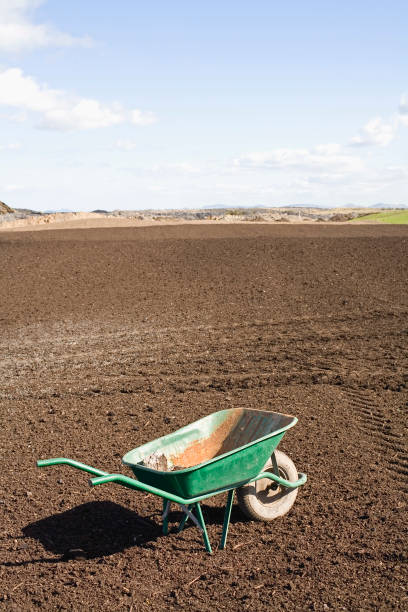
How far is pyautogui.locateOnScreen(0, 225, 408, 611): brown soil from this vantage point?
423cm

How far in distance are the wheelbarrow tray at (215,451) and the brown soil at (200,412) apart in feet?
1.70

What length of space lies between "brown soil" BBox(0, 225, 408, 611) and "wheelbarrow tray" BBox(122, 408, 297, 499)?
517 millimetres

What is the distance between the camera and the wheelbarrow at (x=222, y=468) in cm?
429

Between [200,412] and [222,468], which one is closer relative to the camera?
[222,468]

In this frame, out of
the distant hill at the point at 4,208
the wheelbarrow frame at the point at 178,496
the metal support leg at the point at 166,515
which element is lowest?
the metal support leg at the point at 166,515

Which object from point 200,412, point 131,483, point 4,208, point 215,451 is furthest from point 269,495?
point 4,208

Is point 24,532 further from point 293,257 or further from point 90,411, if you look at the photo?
point 293,257

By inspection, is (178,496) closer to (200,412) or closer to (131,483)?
(131,483)

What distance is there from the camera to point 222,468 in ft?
14.5

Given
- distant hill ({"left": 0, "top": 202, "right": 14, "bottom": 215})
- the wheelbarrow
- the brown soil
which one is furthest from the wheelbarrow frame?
distant hill ({"left": 0, "top": 202, "right": 14, "bottom": 215})

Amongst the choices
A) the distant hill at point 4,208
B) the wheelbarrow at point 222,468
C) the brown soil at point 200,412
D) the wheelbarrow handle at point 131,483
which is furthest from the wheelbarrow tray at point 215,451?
the distant hill at point 4,208

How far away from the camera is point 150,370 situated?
9.20 meters

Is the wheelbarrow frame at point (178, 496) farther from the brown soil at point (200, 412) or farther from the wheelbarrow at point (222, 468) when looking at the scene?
the brown soil at point (200, 412)

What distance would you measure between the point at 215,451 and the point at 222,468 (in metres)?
0.90
